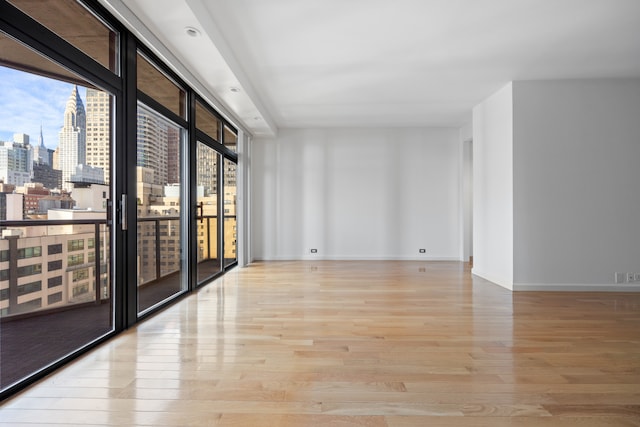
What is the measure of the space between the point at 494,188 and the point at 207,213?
4.41 meters

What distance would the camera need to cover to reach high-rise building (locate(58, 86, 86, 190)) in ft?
8.34

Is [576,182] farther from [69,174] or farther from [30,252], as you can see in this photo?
[30,252]

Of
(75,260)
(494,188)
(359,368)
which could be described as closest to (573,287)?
(494,188)

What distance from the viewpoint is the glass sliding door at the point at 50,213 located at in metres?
2.16

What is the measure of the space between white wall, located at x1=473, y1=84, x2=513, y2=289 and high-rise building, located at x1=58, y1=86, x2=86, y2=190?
490 cm

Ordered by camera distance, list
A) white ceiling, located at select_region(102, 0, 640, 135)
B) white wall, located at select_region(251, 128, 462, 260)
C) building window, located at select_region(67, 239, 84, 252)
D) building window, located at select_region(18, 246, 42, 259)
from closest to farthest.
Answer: building window, located at select_region(18, 246, 42, 259) < building window, located at select_region(67, 239, 84, 252) < white ceiling, located at select_region(102, 0, 640, 135) < white wall, located at select_region(251, 128, 462, 260)

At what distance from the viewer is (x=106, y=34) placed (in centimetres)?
281

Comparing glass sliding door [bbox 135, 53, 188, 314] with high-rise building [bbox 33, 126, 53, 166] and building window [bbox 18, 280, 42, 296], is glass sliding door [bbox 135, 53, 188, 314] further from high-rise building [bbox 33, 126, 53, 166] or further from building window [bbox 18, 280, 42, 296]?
high-rise building [bbox 33, 126, 53, 166]

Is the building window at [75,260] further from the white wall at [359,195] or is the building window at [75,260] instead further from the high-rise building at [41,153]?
the white wall at [359,195]

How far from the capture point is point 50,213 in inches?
95.9

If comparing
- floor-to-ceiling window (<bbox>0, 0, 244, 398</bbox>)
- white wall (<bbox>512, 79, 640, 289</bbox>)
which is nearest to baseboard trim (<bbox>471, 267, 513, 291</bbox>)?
white wall (<bbox>512, 79, 640, 289</bbox>)

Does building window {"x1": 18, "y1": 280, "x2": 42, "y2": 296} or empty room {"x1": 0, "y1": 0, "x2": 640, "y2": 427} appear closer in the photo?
empty room {"x1": 0, "y1": 0, "x2": 640, "y2": 427}


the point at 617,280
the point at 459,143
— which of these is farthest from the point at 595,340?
the point at 459,143

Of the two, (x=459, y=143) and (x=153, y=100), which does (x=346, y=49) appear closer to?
(x=153, y=100)
